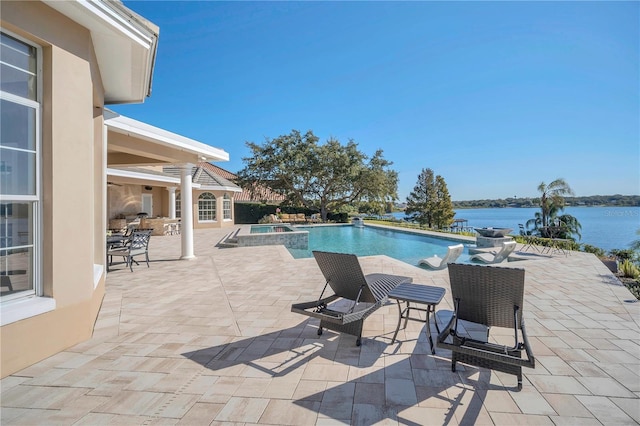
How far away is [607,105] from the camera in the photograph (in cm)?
1614

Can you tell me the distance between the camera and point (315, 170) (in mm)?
27297

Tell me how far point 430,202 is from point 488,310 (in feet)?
99.9

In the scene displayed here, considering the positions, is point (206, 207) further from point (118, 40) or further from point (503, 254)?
point (503, 254)

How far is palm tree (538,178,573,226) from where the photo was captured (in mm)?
18547

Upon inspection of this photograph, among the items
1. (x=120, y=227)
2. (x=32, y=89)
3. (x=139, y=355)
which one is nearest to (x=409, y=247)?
(x=139, y=355)

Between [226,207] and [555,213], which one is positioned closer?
[555,213]

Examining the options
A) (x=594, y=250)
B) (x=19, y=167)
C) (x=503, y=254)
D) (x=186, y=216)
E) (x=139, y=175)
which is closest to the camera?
(x=19, y=167)

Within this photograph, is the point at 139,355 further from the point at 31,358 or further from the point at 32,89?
the point at 32,89

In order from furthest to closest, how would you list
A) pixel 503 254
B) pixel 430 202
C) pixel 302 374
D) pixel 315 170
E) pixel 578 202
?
pixel 430 202
pixel 315 170
pixel 578 202
pixel 503 254
pixel 302 374

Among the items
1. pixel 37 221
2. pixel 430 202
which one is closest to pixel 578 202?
pixel 430 202

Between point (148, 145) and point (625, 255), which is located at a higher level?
point (148, 145)

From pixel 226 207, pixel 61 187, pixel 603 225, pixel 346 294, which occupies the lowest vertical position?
pixel 603 225

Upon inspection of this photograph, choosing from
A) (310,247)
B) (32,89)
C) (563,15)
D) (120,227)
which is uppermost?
(563,15)

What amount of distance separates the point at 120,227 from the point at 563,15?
21.5m
